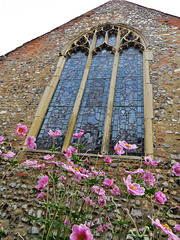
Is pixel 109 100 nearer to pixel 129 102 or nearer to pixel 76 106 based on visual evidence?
pixel 129 102

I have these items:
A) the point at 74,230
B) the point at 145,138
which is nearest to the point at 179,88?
the point at 145,138

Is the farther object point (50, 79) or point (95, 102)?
point (50, 79)

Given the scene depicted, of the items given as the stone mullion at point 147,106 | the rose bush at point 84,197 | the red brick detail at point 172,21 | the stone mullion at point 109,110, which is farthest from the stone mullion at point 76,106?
the red brick detail at point 172,21

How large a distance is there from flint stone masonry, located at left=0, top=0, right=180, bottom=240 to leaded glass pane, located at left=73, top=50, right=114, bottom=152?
817mm

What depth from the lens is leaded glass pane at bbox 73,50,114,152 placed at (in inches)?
158

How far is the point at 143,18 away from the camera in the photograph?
6.14 meters

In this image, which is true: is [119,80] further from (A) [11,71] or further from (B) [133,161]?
(A) [11,71]

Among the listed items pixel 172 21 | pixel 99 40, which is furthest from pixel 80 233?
pixel 172 21

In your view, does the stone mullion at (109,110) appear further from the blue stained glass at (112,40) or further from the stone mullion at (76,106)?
the stone mullion at (76,106)

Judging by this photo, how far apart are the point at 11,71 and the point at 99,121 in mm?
3537

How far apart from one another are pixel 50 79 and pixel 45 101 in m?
0.82

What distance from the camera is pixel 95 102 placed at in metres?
4.61

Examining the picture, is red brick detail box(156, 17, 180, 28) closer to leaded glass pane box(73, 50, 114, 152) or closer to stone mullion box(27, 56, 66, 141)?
leaded glass pane box(73, 50, 114, 152)

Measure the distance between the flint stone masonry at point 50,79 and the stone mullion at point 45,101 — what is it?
5.3 inches
